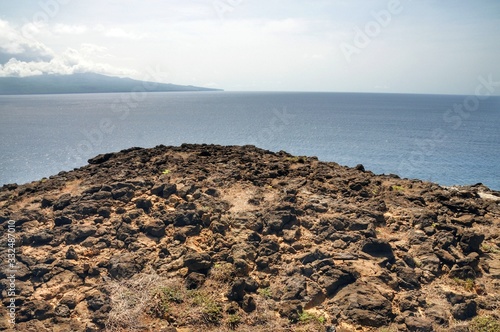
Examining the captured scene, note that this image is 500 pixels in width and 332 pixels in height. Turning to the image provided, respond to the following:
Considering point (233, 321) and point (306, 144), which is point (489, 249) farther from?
point (306, 144)

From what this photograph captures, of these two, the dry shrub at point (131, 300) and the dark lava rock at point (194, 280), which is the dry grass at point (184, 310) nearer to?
the dry shrub at point (131, 300)

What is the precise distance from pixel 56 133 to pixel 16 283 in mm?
120889

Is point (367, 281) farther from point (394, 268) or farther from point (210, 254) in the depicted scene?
point (210, 254)

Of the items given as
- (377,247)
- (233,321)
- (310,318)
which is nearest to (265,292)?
(233,321)

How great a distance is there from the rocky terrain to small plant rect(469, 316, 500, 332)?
0.17 ft

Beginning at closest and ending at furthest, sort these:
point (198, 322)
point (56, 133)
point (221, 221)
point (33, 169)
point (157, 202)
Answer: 1. point (198, 322)
2. point (221, 221)
3. point (157, 202)
4. point (33, 169)
5. point (56, 133)

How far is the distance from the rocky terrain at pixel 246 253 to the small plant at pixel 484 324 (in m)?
0.05

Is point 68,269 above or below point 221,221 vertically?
below

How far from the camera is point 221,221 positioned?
65.3 ft

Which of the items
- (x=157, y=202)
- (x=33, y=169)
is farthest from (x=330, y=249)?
(x=33, y=169)

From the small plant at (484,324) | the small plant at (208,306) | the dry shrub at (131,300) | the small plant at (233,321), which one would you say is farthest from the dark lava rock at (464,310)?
the dry shrub at (131,300)

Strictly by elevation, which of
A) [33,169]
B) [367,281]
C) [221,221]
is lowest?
[33,169]

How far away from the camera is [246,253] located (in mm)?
18188

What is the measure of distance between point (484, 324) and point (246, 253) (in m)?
10.2
